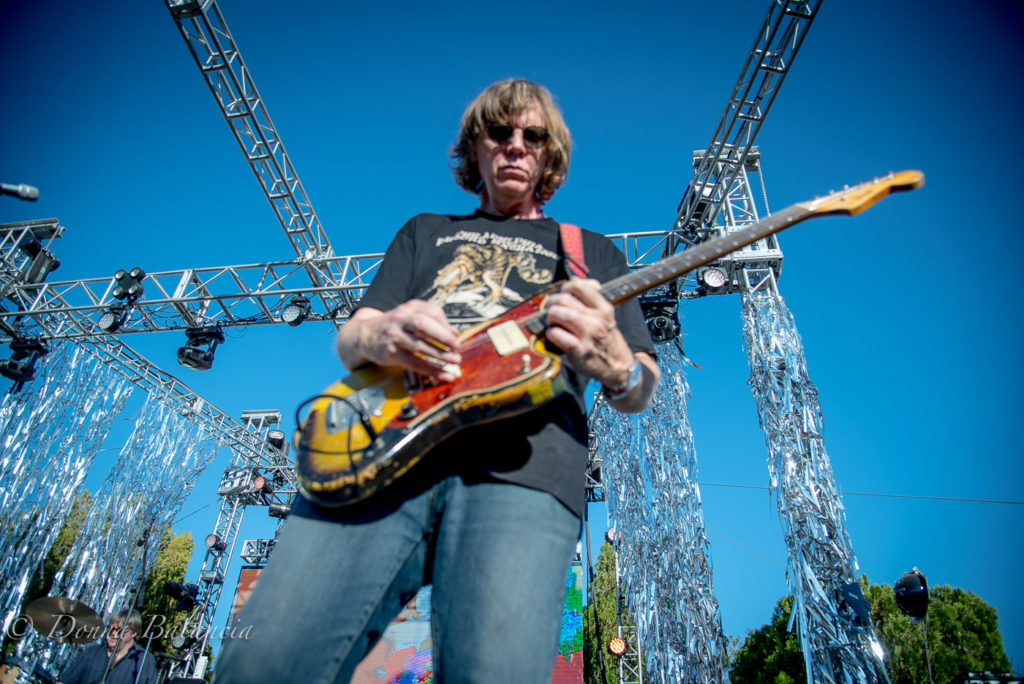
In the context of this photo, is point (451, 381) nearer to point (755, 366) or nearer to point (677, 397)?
point (755, 366)

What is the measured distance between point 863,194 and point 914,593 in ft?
22.3

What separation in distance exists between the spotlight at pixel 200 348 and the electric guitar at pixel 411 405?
10.8 meters

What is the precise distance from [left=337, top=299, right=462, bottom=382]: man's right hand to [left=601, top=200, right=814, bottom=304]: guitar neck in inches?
19.3

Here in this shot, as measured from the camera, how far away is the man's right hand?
1.26m

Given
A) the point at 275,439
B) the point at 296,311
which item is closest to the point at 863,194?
the point at 296,311

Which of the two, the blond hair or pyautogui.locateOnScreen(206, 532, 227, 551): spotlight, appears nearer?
the blond hair

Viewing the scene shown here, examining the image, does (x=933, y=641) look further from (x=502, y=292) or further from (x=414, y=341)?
(x=414, y=341)

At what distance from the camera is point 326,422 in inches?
52.0

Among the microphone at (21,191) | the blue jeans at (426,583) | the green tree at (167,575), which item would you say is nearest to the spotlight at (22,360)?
the green tree at (167,575)

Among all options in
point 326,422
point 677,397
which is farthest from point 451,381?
point 677,397

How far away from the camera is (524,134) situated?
1.84 meters

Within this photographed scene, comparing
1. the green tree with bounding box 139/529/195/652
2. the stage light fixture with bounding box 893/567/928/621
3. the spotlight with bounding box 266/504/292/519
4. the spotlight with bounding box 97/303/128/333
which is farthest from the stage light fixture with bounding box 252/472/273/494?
the stage light fixture with bounding box 893/567/928/621

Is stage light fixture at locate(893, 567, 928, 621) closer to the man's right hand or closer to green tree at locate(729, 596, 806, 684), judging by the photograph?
the man's right hand

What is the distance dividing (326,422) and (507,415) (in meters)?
0.43
